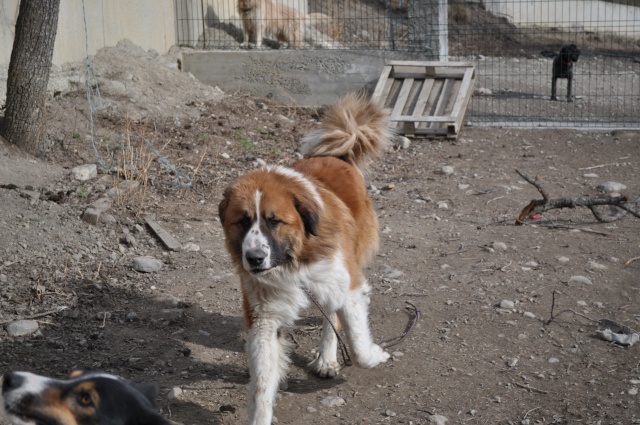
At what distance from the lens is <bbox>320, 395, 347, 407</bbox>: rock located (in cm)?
450

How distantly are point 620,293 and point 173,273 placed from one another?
3215 millimetres

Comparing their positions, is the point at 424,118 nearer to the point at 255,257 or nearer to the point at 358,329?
the point at 358,329

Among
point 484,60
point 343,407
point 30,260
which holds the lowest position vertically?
point 343,407

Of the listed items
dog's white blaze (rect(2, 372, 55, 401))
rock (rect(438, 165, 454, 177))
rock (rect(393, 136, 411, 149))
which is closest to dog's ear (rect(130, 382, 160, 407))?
dog's white blaze (rect(2, 372, 55, 401))

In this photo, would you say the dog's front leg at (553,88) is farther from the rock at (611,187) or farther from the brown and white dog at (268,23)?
the rock at (611,187)

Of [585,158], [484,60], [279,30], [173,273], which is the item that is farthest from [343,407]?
[484,60]

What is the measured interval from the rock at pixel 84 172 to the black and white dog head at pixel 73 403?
14.4 ft

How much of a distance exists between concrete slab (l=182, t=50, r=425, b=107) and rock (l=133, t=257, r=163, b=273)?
18.2 ft

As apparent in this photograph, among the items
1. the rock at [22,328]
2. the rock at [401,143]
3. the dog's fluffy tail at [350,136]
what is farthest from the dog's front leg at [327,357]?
the rock at [401,143]

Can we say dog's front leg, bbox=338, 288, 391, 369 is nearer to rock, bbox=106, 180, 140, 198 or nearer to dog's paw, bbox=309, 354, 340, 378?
dog's paw, bbox=309, 354, 340, 378

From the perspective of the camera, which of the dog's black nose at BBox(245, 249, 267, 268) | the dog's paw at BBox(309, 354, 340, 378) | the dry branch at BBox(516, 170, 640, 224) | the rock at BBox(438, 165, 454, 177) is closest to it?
the dog's black nose at BBox(245, 249, 267, 268)

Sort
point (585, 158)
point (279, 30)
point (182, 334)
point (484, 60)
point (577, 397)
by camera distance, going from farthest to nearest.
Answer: point (484, 60) < point (279, 30) < point (585, 158) < point (182, 334) < point (577, 397)

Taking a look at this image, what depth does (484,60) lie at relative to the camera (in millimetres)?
14609

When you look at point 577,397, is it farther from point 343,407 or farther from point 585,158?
point 585,158
